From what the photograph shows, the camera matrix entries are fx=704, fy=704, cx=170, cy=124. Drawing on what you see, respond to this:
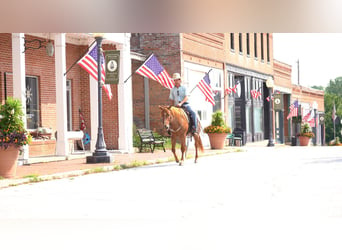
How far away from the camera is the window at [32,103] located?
2288 cm

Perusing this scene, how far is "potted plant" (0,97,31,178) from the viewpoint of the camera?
50.0 ft

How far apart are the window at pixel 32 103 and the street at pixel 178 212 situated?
7.58 meters

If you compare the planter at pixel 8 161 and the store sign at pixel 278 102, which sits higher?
the store sign at pixel 278 102

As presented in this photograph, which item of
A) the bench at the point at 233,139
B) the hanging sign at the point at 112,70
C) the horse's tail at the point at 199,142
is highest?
the hanging sign at the point at 112,70

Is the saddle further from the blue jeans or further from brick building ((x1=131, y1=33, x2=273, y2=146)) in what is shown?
brick building ((x1=131, y1=33, x2=273, y2=146))

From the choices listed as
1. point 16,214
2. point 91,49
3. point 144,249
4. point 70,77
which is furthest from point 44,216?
point 70,77

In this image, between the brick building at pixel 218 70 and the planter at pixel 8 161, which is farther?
the brick building at pixel 218 70

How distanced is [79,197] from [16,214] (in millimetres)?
2082

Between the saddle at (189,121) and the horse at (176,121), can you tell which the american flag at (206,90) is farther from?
the horse at (176,121)

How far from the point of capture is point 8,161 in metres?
15.3

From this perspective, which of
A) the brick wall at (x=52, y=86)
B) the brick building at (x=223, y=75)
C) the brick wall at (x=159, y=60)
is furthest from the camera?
the brick building at (x=223, y=75)

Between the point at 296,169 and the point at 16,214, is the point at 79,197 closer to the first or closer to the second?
the point at 16,214

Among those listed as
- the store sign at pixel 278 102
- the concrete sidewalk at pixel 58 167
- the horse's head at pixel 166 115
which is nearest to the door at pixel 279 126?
the store sign at pixel 278 102

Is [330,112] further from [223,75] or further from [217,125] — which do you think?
[217,125]
